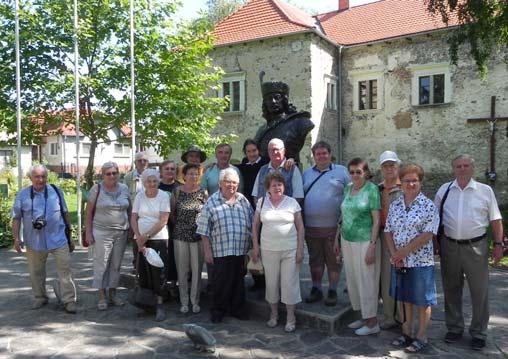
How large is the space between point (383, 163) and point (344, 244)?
84cm

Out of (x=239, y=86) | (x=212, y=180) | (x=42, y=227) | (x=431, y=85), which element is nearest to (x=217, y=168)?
(x=212, y=180)

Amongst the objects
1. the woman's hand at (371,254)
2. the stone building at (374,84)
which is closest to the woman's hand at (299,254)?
the woman's hand at (371,254)

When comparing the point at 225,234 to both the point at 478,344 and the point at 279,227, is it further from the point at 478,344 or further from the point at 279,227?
the point at 478,344

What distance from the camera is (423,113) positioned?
56.0 feet

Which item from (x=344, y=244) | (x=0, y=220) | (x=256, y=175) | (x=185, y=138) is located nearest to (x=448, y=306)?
(x=344, y=244)

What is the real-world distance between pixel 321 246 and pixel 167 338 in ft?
5.81

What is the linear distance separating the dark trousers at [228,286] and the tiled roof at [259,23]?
1321 centimetres

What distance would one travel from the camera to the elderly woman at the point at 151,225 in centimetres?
471

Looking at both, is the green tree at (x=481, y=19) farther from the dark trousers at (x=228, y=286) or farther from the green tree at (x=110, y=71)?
the dark trousers at (x=228, y=286)

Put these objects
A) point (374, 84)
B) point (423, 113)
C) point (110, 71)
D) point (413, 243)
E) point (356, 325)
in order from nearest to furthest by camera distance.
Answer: point (413, 243), point (356, 325), point (110, 71), point (423, 113), point (374, 84)

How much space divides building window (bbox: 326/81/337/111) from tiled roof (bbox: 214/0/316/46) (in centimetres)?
246

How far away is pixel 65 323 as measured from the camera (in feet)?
15.6

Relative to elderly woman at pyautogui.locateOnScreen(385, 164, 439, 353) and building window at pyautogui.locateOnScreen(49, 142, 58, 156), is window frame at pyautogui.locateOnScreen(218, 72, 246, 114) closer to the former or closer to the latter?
elderly woman at pyautogui.locateOnScreen(385, 164, 439, 353)

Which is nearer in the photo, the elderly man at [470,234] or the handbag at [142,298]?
the elderly man at [470,234]
